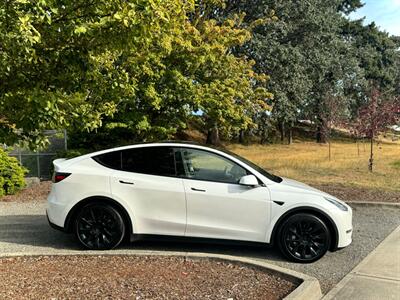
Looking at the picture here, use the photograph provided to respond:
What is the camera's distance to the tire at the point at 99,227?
19.3 feet

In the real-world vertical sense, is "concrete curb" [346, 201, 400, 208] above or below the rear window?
below

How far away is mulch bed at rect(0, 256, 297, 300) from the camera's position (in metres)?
4.28

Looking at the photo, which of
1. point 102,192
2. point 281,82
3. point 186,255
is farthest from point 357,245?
point 281,82

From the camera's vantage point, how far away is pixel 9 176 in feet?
35.2

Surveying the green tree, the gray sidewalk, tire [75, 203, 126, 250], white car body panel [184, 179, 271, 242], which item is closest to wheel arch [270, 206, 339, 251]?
white car body panel [184, 179, 271, 242]

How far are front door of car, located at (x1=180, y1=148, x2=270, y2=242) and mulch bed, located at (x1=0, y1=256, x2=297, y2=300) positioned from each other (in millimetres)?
558

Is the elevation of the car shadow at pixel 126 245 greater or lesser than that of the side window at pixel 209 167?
lesser

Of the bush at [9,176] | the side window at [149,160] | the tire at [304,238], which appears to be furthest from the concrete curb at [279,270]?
the bush at [9,176]

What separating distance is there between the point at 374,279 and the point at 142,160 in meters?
3.23

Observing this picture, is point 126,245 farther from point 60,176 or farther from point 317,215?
point 317,215

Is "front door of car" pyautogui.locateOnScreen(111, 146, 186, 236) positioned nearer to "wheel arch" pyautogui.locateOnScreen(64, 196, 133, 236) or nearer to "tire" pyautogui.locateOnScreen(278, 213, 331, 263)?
"wheel arch" pyautogui.locateOnScreen(64, 196, 133, 236)

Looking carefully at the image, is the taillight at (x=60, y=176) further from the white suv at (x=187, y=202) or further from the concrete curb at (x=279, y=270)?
the concrete curb at (x=279, y=270)

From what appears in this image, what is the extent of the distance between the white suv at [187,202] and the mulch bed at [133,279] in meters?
0.57

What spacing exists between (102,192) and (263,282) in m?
2.45
